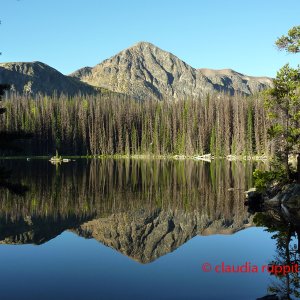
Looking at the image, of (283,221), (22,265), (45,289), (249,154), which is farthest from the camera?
(249,154)

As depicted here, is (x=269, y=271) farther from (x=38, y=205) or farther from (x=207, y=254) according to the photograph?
(x=38, y=205)

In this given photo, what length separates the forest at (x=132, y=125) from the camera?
5635 inches

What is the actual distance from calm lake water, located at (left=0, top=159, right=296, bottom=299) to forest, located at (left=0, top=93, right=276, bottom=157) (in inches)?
3895

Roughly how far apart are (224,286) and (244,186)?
37.1m

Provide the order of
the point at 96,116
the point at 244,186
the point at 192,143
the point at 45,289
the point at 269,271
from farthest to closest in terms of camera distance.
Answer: the point at 96,116, the point at 192,143, the point at 244,186, the point at 269,271, the point at 45,289

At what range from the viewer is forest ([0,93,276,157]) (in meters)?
143

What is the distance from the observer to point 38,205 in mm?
39375

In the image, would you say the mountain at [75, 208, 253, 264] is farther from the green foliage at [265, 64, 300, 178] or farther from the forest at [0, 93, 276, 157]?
the forest at [0, 93, 276, 157]

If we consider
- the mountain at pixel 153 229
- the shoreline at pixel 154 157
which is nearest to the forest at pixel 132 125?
the shoreline at pixel 154 157

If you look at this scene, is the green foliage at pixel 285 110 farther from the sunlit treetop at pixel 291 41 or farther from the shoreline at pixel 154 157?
the shoreline at pixel 154 157

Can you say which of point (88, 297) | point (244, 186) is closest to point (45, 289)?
point (88, 297)

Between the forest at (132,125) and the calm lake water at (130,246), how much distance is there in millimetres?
98943

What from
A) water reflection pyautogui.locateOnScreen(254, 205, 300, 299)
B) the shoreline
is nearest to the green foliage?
water reflection pyautogui.locateOnScreen(254, 205, 300, 299)

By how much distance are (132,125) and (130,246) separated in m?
139
